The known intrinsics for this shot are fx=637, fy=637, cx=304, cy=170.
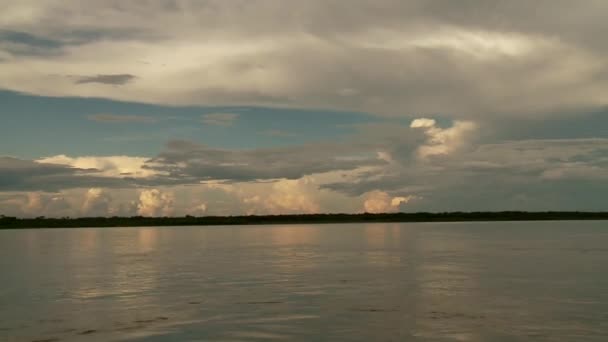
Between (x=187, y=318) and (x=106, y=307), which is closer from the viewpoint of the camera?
(x=187, y=318)

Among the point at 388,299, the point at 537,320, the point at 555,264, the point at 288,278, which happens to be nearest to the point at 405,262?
the point at 555,264

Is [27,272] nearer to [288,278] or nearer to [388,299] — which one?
[288,278]

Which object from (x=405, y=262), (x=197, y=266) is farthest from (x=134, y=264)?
(x=405, y=262)

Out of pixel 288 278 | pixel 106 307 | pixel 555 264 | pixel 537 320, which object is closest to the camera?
pixel 537 320

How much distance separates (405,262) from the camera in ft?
168

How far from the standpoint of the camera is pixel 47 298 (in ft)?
108

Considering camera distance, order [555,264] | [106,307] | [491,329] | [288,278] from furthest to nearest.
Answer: [555,264] → [288,278] → [106,307] → [491,329]

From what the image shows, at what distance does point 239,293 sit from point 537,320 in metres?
15.1

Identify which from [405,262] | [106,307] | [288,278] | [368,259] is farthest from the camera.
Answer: [368,259]

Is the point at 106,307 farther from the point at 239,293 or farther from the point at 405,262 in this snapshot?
the point at 405,262

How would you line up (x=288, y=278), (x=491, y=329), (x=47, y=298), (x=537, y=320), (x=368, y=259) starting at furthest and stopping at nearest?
(x=368, y=259), (x=288, y=278), (x=47, y=298), (x=537, y=320), (x=491, y=329)

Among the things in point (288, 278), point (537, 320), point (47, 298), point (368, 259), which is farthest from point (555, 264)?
point (47, 298)

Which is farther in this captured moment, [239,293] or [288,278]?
[288,278]

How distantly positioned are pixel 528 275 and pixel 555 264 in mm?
8544
